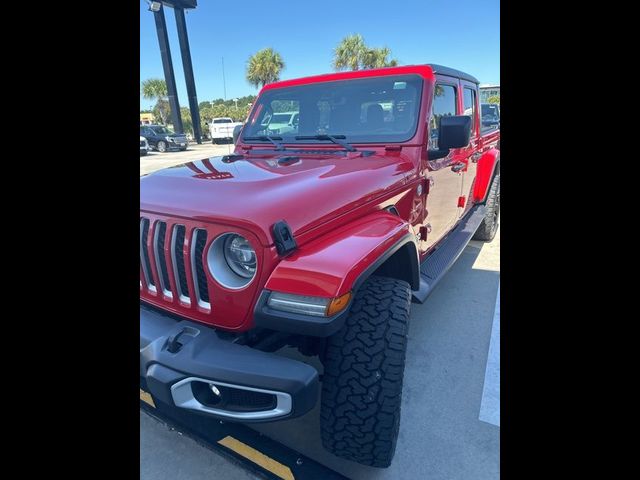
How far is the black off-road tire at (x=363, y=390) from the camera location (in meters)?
1.65

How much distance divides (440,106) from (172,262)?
2.35 m

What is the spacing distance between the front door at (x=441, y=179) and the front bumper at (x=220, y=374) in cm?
173

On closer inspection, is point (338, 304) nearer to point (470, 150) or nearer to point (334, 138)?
point (334, 138)

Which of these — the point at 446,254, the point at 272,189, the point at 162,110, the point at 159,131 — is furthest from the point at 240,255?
the point at 162,110

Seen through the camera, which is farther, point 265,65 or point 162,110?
point 162,110

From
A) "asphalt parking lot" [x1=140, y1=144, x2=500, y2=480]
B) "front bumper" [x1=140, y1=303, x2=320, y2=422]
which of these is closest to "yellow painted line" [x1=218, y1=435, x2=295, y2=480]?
"asphalt parking lot" [x1=140, y1=144, x2=500, y2=480]

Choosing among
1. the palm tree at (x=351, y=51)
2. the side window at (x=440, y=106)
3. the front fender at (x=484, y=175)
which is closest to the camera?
the side window at (x=440, y=106)

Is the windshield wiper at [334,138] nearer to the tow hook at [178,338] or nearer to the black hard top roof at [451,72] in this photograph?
the black hard top roof at [451,72]

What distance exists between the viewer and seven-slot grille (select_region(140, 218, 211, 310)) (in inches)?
66.2

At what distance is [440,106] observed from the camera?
3072mm

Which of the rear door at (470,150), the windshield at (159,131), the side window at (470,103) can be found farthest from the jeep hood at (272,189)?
the windshield at (159,131)
